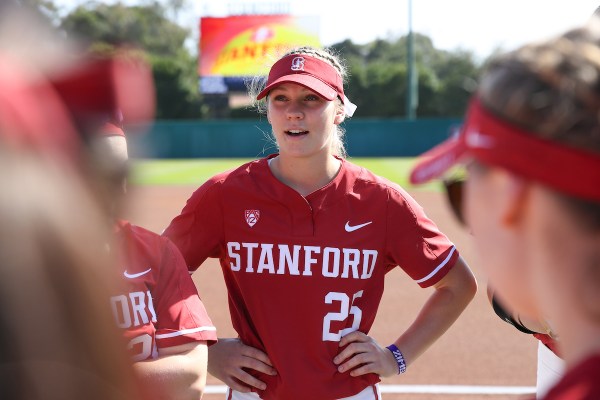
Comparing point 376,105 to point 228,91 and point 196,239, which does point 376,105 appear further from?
point 196,239

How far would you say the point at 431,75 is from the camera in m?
47.8

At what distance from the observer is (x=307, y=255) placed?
9.61ft

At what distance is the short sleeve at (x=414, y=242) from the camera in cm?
299

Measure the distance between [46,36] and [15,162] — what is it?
0.47 ft

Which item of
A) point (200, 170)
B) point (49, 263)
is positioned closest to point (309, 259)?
point (49, 263)

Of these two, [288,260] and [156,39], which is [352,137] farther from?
[156,39]

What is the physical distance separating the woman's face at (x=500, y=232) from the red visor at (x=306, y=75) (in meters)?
1.84

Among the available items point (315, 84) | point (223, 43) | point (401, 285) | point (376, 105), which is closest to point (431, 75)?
point (376, 105)

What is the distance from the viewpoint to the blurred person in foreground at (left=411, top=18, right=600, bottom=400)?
1.05 metres

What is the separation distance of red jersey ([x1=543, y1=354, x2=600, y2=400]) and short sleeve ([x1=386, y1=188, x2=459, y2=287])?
192 cm

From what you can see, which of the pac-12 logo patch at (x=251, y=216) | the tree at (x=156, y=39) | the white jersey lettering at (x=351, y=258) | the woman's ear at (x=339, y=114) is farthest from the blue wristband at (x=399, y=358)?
the tree at (x=156, y=39)

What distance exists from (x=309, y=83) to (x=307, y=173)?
40cm

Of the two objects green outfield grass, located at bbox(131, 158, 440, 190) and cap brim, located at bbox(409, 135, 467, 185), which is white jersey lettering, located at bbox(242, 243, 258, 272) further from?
green outfield grass, located at bbox(131, 158, 440, 190)

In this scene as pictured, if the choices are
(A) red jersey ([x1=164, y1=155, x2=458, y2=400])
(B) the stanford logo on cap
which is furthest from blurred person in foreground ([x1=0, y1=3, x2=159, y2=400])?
(B) the stanford logo on cap
